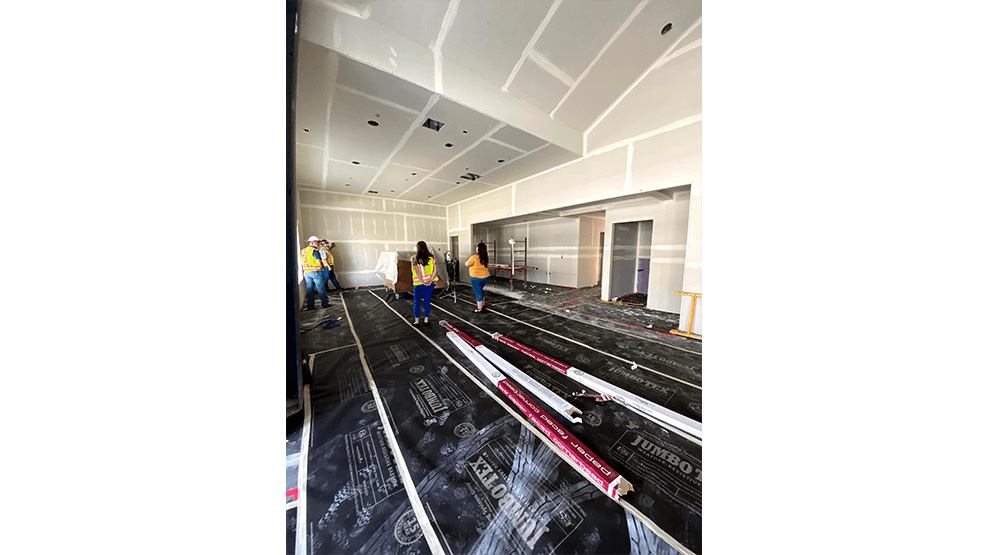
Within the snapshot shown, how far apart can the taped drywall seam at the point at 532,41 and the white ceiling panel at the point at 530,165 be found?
1190 millimetres

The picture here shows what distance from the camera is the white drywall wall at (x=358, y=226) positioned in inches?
274

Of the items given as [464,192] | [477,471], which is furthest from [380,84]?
[464,192]

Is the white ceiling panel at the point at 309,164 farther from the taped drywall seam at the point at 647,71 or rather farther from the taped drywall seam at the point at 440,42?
the taped drywall seam at the point at 647,71

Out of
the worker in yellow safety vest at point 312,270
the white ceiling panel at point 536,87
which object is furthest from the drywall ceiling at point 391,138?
the worker in yellow safety vest at point 312,270

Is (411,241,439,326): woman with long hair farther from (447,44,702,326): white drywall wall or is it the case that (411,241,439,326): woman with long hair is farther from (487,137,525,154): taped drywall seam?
(447,44,702,326): white drywall wall

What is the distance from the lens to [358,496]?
48.4 inches

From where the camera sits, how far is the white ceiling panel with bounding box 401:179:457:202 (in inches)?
243

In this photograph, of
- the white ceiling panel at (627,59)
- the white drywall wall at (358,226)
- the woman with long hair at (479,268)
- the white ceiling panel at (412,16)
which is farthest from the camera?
the white drywall wall at (358,226)

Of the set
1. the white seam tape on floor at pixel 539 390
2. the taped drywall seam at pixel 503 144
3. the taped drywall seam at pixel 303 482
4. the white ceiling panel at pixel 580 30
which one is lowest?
the taped drywall seam at pixel 303 482

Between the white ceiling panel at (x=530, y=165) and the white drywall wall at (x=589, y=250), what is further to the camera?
the white drywall wall at (x=589, y=250)

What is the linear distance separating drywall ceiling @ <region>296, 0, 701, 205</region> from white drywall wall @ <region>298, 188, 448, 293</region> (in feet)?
8.74
